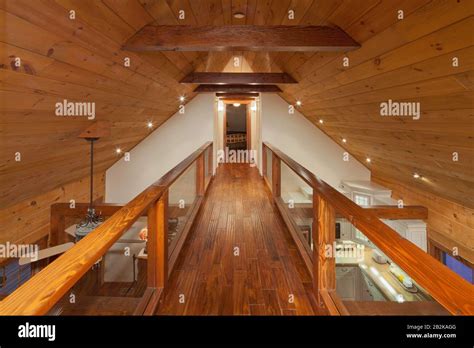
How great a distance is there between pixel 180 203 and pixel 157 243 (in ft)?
4.72

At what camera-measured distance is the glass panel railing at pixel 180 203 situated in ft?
8.67

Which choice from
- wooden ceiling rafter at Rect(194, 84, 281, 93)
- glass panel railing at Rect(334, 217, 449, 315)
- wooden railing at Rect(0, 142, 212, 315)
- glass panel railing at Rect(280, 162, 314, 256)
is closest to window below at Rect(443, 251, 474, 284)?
glass panel railing at Rect(334, 217, 449, 315)

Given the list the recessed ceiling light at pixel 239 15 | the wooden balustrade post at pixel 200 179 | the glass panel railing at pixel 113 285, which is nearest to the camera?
the glass panel railing at pixel 113 285

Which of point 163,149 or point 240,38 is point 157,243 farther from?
point 163,149

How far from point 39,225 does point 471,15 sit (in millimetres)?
5838

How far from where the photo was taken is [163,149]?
23.7 ft

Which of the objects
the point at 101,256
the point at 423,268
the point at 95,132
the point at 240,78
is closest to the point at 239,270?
the point at 101,256

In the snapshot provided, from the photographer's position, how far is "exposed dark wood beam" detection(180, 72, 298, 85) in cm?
A: 497

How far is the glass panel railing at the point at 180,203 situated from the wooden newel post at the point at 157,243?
39 cm

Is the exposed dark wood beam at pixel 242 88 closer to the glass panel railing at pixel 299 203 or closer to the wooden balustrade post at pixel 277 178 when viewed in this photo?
the wooden balustrade post at pixel 277 178

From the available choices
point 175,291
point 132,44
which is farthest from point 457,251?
point 132,44

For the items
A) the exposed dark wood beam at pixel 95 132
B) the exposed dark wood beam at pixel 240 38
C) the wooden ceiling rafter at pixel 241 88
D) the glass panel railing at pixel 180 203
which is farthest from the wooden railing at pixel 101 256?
the wooden ceiling rafter at pixel 241 88

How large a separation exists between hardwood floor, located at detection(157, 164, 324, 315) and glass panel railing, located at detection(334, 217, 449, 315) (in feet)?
0.93

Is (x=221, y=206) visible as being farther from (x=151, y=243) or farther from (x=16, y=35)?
(x=16, y=35)
